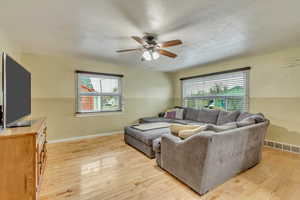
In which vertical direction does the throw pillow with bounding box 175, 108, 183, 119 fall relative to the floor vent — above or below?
above

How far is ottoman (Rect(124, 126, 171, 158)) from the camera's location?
9.08ft

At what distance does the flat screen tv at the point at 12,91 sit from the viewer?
1.38 metres

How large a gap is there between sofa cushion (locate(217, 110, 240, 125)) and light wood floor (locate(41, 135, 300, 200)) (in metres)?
1.02

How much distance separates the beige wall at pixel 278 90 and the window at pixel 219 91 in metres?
0.20

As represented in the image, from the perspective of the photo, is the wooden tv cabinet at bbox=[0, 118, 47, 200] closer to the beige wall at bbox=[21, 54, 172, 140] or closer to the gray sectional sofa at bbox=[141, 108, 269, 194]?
the gray sectional sofa at bbox=[141, 108, 269, 194]

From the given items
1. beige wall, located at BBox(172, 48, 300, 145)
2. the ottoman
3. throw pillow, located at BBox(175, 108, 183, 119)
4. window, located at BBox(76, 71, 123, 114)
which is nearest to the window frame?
window, located at BBox(76, 71, 123, 114)

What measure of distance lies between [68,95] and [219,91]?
464cm

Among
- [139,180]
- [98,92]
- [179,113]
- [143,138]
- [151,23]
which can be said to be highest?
[151,23]

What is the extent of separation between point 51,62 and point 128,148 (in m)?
3.11

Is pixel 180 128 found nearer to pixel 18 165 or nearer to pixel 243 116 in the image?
pixel 18 165

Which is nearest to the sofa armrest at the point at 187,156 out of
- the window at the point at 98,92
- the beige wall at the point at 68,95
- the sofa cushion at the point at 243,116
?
the sofa cushion at the point at 243,116

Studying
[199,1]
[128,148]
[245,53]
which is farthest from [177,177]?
[245,53]

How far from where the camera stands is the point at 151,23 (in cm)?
209

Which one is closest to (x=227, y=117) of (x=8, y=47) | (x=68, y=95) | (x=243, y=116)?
(x=243, y=116)
